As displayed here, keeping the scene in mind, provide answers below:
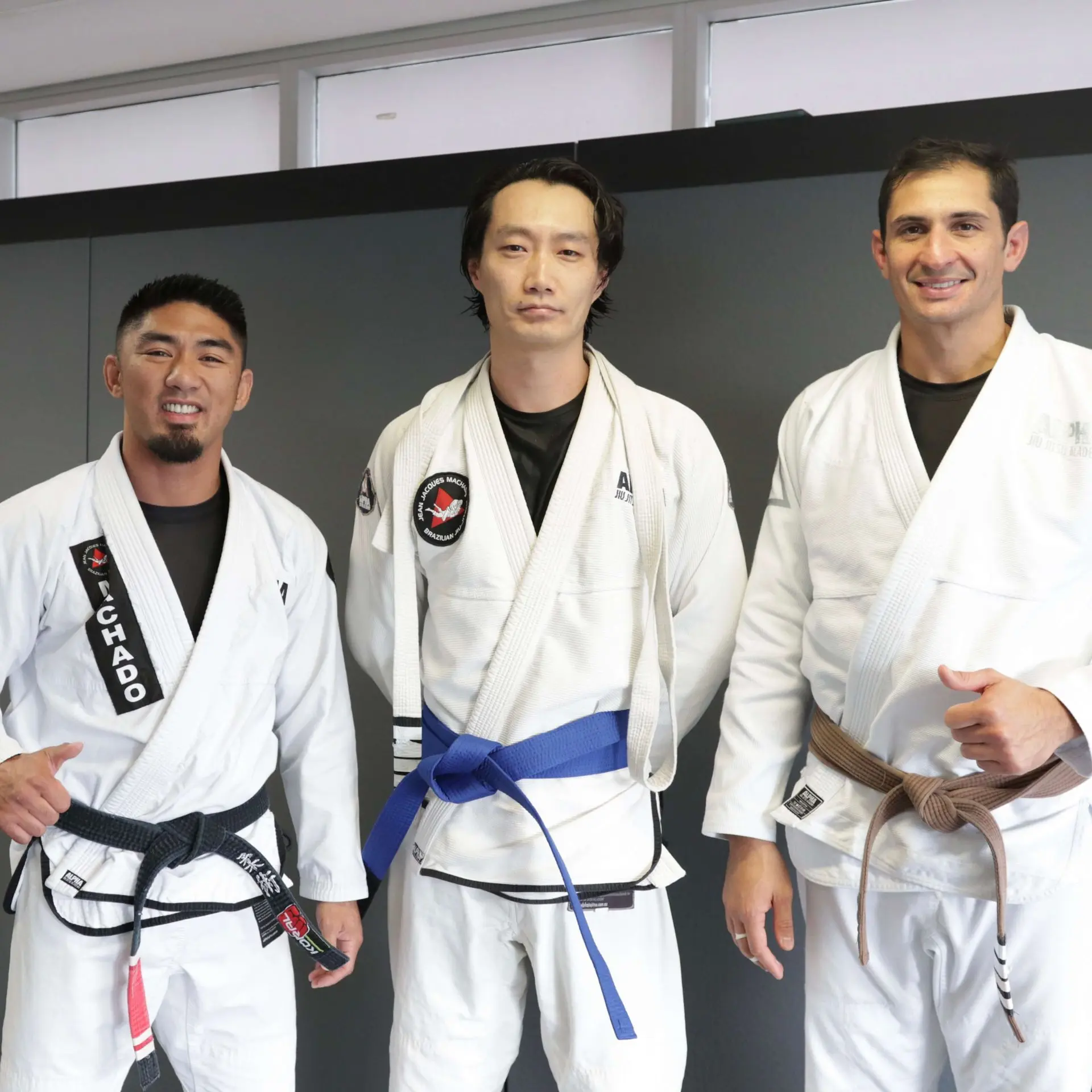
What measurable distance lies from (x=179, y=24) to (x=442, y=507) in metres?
1.78

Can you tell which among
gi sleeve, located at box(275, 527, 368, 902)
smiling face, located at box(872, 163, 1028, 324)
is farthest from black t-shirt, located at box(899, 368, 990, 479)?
gi sleeve, located at box(275, 527, 368, 902)

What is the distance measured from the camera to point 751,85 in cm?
264

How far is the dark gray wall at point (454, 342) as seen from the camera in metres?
2.21

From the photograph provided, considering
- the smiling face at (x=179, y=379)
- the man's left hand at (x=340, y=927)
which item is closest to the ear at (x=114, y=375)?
the smiling face at (x=179, y=379)

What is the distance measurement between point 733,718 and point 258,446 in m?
1.30

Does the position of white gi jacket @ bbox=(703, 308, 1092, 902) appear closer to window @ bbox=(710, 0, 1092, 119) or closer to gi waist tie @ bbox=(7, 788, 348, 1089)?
gi waist tie @ bbox=(7, 788, 348, 1089)

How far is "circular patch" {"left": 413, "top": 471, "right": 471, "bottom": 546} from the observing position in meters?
1.91

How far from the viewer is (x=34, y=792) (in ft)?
5.41

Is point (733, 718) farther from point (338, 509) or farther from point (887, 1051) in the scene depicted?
point (338, 509)

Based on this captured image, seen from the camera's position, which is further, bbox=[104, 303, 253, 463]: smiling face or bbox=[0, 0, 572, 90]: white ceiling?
bbox=[0, 0, 572, 90]: white ceiling

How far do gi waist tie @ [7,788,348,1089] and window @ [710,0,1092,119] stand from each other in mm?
1889

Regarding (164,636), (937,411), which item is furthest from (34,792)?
(937,411)

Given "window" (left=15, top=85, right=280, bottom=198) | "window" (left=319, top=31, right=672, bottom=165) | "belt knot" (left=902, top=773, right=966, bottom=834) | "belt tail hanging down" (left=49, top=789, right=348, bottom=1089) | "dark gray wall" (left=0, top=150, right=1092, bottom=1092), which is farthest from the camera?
"window" (left=15, top=85, right=280, bottom=198)

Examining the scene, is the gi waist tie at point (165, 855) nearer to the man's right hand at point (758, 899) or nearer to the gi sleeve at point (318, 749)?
the gi sleeve at point (318, 749)
